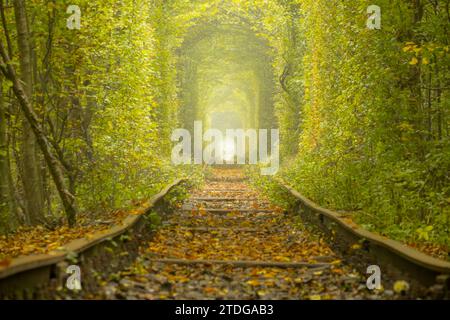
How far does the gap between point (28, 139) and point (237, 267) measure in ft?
14.7

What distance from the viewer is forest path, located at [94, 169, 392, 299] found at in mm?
5832

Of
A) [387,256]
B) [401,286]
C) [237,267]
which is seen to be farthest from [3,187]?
[401,286]

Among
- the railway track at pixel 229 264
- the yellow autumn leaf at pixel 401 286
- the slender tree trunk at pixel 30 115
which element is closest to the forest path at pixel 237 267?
Answer: the railway track at pixel 229 264

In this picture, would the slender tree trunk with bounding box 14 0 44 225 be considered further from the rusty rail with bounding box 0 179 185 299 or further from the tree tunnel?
the tree tunnel

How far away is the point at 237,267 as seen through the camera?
7.36 metres

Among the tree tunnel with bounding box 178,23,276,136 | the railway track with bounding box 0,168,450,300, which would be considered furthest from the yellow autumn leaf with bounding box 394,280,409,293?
the tree tunnel with bounding box 178,23,276,136

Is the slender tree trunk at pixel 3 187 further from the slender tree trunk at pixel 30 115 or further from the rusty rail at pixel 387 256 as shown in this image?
the rusty rail at pixel 387 256

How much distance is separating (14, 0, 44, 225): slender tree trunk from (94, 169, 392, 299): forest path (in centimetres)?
228

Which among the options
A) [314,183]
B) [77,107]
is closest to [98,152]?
[77,107]

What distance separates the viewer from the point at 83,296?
5188 mm

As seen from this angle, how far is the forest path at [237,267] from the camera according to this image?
583 cm

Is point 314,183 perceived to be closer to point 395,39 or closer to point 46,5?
point 395,39

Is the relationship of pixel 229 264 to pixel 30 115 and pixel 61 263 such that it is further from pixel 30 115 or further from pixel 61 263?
pixel 30 115

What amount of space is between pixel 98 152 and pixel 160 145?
11940 mm
